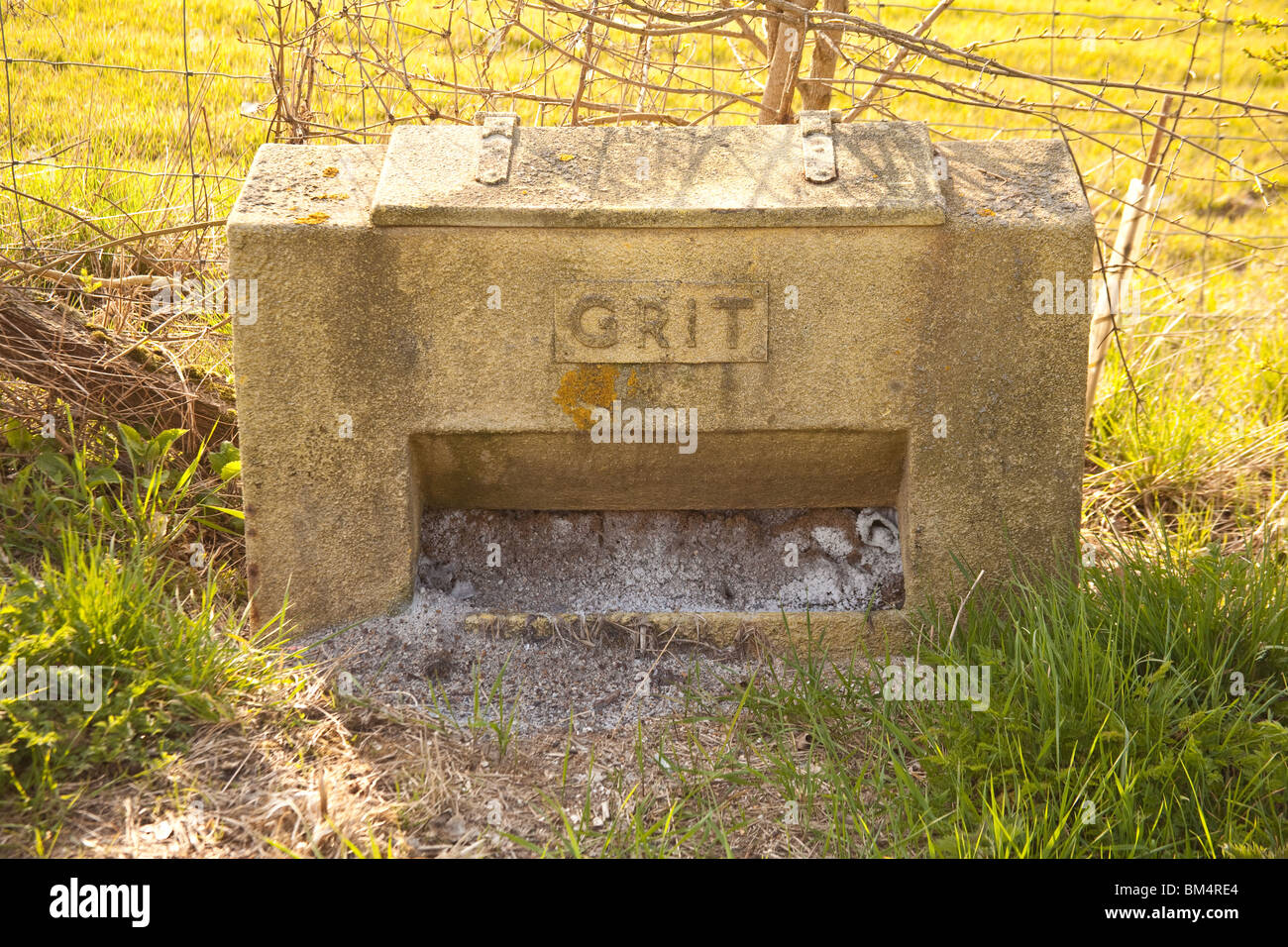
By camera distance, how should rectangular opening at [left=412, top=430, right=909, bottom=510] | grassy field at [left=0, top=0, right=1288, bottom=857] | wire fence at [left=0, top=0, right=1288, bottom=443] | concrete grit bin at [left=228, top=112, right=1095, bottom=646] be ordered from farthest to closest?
wire fence at [left=0, top=0, right=1288, bottom=443] → rectangular opening at [left=412, top=430, right=909, bottom=510] → concrete grit bin at [left=228, top=112, right=1095, bottom=646] → grassy field at [left=0, top=0, right=1288, bottom=857]

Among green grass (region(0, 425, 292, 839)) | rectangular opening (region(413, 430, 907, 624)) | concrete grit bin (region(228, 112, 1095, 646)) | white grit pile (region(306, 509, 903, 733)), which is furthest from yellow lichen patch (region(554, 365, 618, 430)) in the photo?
green grass (region(0, 425, 292, 839))

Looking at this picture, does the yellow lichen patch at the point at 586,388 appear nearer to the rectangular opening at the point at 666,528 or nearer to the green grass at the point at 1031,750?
the rectangular opening at the point at 666,528

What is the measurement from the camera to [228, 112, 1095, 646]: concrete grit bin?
2502 mm

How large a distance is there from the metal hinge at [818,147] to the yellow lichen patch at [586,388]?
0.74 metres

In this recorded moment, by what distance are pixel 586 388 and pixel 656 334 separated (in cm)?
23

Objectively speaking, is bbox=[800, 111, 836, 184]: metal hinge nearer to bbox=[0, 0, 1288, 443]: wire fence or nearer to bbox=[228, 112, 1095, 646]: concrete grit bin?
bbox=[228, 112, 1095, 646]: concrete grit bin

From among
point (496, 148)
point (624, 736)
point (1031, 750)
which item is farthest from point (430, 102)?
point (1031, 750)

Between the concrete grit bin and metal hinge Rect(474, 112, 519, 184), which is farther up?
metal hinge Rect(474, 112, 519, 184)

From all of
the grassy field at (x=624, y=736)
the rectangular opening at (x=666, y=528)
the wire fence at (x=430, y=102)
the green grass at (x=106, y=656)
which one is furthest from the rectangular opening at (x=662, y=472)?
the wire fence at (x=430, y=102)

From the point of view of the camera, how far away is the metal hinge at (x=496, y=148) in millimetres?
2559

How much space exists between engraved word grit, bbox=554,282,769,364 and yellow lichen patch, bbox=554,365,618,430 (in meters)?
0.03

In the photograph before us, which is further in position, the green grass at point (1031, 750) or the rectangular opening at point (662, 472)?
the rectangular opening at point (662, 472)

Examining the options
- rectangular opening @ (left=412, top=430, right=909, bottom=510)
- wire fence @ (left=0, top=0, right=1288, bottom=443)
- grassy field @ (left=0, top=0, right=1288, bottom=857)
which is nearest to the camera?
grassy field @ (left=0, top=0, right=1288, bottom=857)

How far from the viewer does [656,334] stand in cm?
254
